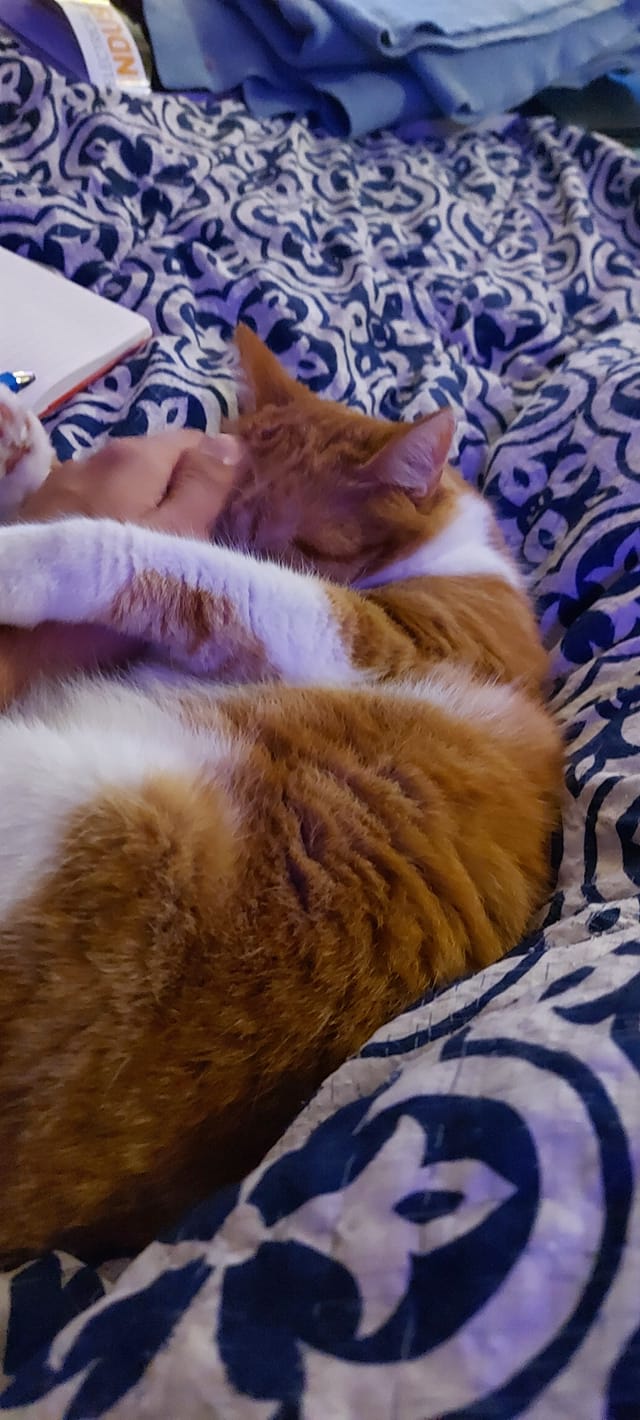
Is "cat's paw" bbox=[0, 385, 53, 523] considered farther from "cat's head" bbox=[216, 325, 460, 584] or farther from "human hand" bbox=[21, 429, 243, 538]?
"cat's head" bbox=[216, 325, 460, 584]

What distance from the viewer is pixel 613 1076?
0.49 meters

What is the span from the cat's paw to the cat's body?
230mm

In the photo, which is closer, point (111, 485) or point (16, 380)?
point (111, 485)

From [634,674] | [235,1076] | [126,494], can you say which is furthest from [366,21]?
[235,1076]

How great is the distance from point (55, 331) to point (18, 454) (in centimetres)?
29

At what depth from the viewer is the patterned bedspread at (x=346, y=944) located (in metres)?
0.44

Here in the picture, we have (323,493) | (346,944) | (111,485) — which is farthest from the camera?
(323,493)

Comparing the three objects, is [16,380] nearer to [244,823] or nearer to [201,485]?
[201,485]

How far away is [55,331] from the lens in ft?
4.29

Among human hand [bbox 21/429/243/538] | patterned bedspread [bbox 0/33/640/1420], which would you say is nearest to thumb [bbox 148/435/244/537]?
human hand [bbox 21/429/243/538]

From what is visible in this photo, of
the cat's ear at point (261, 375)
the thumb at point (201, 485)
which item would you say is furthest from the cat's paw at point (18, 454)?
the cat's ear at point (261, 375)

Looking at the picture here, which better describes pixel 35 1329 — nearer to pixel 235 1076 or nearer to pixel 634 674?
pixel 235 1076

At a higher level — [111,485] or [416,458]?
[416,458]

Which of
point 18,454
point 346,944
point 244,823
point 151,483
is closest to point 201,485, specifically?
point 151,483
